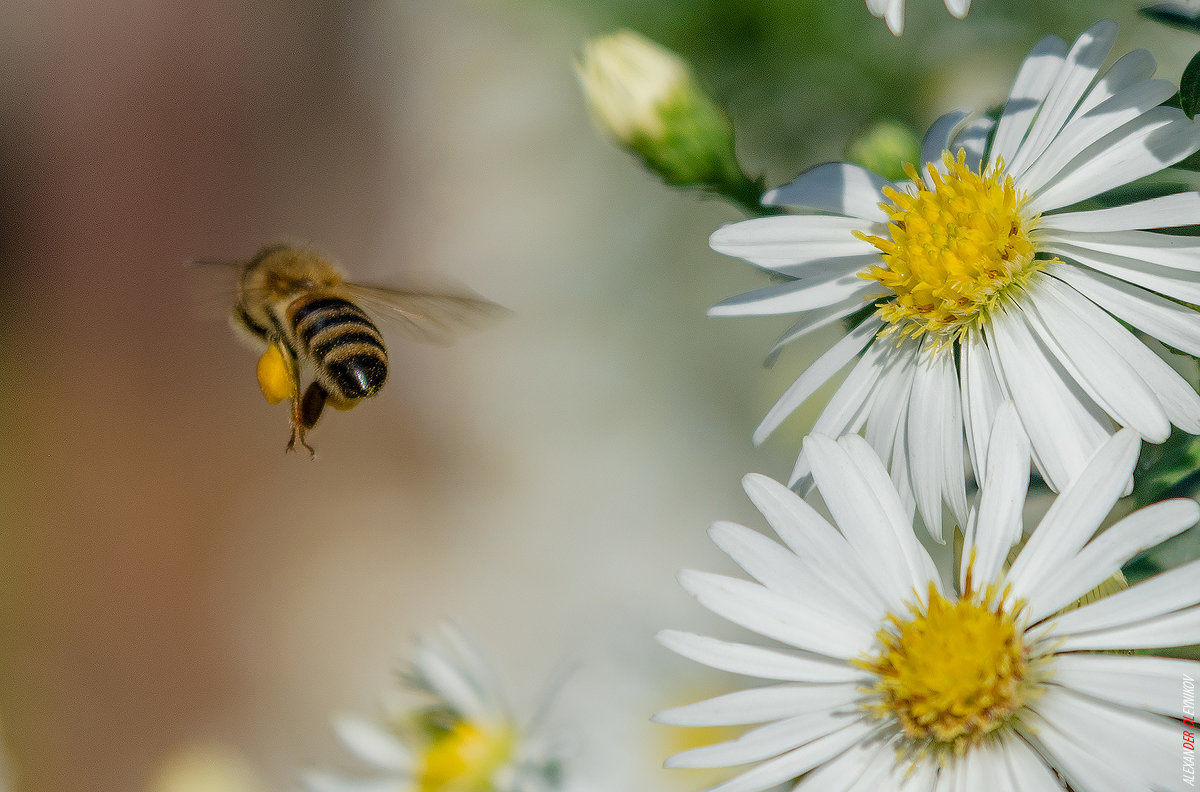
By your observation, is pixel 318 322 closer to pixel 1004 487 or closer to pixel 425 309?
pixel 425 309

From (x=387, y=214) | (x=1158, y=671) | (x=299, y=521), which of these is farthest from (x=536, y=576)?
(x=1158, y=671)

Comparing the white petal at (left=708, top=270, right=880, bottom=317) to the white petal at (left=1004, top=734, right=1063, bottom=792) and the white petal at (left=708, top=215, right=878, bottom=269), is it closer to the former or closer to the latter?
the white petal at (left=708, top=215, right=878, bottom=269)

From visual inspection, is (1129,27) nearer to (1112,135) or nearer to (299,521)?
(1112,135)

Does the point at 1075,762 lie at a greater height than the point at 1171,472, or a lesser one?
lesser

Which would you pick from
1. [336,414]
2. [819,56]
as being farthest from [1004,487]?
[336,414]

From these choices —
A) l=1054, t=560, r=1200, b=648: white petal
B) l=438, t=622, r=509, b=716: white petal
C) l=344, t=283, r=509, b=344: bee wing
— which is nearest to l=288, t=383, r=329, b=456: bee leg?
l=344, t=283, r=509, b=344: bee wing
